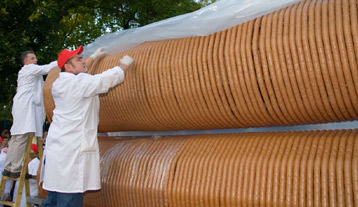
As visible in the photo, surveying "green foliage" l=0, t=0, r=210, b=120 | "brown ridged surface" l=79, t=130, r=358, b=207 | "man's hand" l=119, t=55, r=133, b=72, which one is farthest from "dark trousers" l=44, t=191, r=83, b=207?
"green foliage" l=0, t=0, r=210, b=120

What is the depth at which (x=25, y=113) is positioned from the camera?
3.87 meters

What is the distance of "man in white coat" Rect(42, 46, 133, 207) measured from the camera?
2641 mm

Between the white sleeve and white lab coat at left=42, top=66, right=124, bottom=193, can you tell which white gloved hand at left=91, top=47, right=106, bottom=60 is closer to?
white lab coat at left=42, top=66, right=124, bottom=193

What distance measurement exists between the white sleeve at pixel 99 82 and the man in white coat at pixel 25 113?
120cm

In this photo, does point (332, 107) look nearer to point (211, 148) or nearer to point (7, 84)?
point (211, 148)

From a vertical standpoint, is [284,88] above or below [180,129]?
above

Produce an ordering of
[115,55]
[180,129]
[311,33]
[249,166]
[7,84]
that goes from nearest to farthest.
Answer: [311,33] < [249,166] < [180,129] < [115,55] < [7,84]

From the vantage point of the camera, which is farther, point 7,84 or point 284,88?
point 7,84

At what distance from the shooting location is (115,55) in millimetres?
3311

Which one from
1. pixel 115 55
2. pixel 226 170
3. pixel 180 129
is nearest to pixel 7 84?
pixel 115 55

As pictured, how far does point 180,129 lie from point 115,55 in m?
0.99

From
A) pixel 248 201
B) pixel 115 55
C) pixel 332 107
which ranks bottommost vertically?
pixel 248 201

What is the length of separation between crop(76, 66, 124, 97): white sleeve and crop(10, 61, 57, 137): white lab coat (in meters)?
1.26

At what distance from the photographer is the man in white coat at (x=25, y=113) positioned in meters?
3.81
